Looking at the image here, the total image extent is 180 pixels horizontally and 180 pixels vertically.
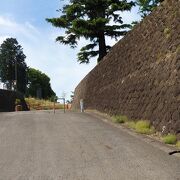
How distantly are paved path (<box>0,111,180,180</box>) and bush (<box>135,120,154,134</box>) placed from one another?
1.91ft

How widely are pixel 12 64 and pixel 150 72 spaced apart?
309ft

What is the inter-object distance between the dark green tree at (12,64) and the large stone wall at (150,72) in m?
84.3

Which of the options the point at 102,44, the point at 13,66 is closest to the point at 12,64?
the point at 13,66

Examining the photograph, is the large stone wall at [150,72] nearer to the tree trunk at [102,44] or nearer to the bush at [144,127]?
the bush at [144,127]

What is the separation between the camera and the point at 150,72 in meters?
18.9

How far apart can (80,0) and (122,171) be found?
32560 millimetres

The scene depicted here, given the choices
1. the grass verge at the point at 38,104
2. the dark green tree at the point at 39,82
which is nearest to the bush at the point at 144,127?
the grass verge at the point at 38,104

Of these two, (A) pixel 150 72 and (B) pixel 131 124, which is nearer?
(A) pixel 150 72

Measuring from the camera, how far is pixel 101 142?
14.9 metres

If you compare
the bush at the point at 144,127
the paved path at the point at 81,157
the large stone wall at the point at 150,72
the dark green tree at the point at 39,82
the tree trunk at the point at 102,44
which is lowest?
the paved path at the point at 81,157

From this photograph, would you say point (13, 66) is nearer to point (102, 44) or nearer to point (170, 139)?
point (102, 44)

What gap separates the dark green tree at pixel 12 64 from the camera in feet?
360

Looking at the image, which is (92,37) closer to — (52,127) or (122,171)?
(52,127)

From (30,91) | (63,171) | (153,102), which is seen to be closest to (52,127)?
(153,102)
